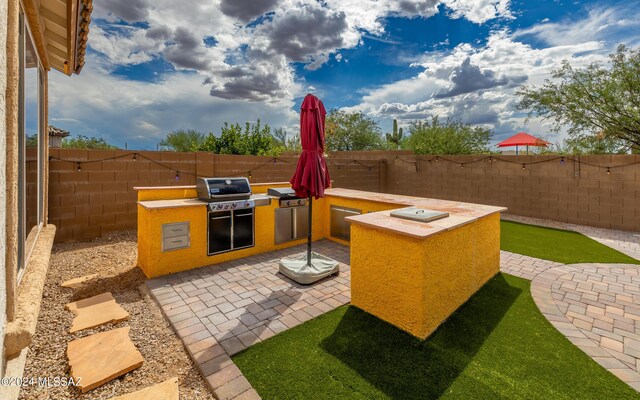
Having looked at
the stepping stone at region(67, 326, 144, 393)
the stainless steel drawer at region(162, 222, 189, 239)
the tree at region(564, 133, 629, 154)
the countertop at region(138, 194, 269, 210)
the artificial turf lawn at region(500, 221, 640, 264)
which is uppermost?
the tree at region(564, 133, 629, 154)

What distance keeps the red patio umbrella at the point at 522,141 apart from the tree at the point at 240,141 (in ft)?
37.8

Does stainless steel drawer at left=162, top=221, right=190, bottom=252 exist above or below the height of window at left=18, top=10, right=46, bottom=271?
below

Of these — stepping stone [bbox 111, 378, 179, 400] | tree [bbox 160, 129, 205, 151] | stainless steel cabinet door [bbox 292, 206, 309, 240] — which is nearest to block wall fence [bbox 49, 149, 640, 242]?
stainless steel cabinet door [bbox 292, 206, 309, 240]

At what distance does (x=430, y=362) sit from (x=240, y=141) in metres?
14.0

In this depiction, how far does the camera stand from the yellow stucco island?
313 cm

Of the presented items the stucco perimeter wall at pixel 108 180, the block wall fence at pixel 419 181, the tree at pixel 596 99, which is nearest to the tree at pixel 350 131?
the block wall fence at pixel 419 181

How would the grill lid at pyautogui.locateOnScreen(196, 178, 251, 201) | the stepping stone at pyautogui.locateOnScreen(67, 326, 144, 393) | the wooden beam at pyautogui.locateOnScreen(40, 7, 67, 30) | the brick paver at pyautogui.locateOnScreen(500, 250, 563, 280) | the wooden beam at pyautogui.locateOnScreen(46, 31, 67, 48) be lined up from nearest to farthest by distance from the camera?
the stepping stone at pyautogui.locateOnScreen(67, 326, 144, 393)
the wooden beam at pyautogui.locateOnScreen(40, 7, 67, 30)
the wooden beam at pyautogui.locateOnScreen(46, 31, 67, 48)
the brick paver at pyautogui.locateOnScreen(500, 250, 563, 280)
the grill lid at pyautogui.locateOnScreen(196, 178, 251, 201)

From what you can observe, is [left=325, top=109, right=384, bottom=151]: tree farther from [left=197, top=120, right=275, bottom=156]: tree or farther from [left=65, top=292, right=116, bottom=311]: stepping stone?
[left=65, top=292, right=116, bottom=311]: stepping stone

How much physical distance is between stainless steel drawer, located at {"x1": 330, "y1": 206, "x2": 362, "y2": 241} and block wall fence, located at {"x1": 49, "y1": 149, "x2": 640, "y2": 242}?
4072mm

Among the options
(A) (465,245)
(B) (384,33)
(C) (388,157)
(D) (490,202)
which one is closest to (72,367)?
(A) (465,245)

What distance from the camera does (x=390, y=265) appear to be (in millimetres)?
3307

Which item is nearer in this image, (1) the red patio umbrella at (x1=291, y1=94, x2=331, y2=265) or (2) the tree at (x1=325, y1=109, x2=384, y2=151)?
(1) the red patio umbrella at (x1=291, y1=94, x2=331, y2=265)

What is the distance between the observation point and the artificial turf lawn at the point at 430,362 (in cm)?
241

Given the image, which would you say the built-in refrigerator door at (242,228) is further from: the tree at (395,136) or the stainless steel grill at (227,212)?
the tree at (395,136)
